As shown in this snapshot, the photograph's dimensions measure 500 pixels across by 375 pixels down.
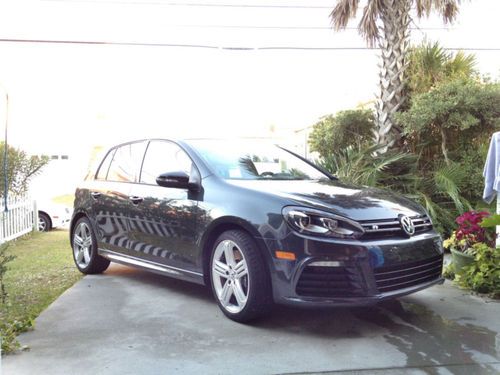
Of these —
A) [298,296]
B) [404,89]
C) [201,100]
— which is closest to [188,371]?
[298,296]

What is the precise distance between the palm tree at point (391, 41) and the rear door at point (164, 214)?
4.43m

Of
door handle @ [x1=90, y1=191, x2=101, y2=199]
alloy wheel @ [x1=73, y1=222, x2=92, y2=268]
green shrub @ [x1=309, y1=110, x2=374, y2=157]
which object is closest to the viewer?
door handle @ [x1=90, y1=191, x2=101, y2=199]

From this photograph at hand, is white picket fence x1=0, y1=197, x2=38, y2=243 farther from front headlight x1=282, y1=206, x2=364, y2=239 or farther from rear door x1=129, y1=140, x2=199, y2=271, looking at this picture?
front headlight x1=282, y1=206, x2=364, y2=239

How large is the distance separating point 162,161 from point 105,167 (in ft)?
4.12

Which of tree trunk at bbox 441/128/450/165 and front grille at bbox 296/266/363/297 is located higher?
tree trunk at bbox 441/128/450/165

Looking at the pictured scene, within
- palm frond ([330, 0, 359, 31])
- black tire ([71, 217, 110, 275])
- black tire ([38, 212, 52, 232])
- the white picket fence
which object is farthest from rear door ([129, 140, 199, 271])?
black tire ([38, 212, 52, 232])

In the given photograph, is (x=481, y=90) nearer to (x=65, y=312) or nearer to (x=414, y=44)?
(x=414, y=44)

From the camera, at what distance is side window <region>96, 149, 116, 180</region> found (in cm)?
592

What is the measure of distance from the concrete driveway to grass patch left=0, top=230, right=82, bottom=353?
0.14 metres

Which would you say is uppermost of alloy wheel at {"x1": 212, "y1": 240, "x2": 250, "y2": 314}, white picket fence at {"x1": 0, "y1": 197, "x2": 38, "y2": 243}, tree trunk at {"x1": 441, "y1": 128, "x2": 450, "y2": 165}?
tree trunk at {"x1": 441, "y1": 128, "x2": 450, "y2": 165}

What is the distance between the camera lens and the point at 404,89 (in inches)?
336

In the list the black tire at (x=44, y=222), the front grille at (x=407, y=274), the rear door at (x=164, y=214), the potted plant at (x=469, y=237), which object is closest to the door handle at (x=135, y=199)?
the rear door at (x=164, y=214)

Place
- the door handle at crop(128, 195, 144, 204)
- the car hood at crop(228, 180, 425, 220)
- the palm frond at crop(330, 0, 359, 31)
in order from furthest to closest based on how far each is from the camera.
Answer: the palm frond at crop(330, 0, 359, 31), the door handle at crop(128, 195, 144, 204), the car hood at crop(228, 180, 425, 220)

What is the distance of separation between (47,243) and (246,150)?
6.02 meters
